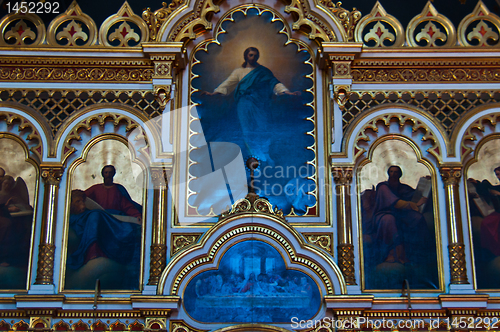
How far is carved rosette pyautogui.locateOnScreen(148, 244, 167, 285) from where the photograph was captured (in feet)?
35.7

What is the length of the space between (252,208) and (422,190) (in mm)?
2852

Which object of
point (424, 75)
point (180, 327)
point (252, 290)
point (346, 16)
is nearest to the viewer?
point (180, 327)

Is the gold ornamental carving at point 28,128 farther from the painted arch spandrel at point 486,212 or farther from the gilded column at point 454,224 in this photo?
the painted arch spandrel at point 486,212

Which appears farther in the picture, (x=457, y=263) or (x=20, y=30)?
(x=20, y=30)

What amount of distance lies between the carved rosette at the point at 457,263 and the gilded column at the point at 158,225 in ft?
14.8

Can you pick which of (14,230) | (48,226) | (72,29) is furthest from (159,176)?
(72,29)

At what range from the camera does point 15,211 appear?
11.5 m

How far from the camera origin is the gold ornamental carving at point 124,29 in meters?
12.2

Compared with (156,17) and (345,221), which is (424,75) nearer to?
(345,221)

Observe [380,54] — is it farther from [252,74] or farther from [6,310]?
[6,310]

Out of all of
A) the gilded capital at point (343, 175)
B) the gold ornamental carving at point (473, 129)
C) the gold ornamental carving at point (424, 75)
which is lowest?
the gilded capital at point (343, 175)

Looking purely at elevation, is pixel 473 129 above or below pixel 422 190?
above

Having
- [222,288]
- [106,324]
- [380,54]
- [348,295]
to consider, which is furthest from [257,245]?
[380,54]

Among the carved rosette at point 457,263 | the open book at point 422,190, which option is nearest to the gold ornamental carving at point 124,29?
the open book at point 422,190
